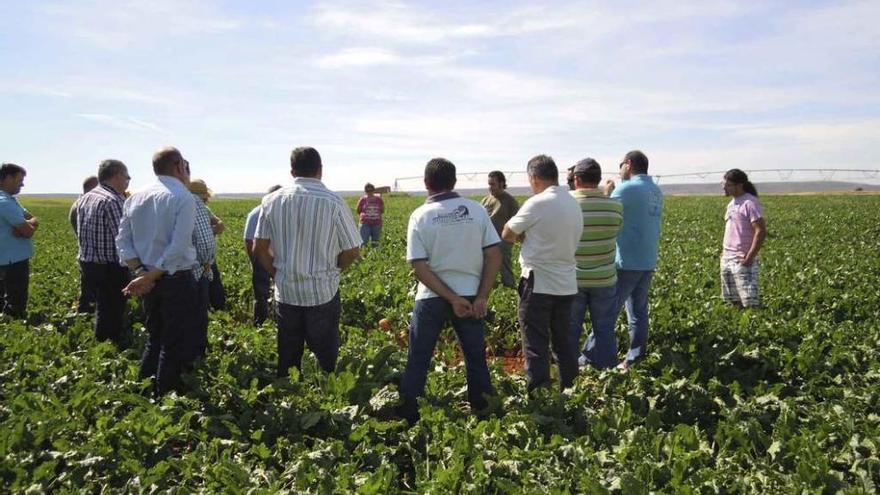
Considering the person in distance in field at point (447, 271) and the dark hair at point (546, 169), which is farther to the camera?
the dark hair at point (546, 169)

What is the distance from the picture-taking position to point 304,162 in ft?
14.9

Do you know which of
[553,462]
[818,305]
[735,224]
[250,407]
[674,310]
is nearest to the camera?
[553,462]

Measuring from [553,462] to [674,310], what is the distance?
16.8 ft

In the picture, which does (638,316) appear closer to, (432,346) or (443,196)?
(432,346)

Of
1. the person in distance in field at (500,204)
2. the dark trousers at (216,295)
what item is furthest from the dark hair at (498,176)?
the dark trousers at (216,295)

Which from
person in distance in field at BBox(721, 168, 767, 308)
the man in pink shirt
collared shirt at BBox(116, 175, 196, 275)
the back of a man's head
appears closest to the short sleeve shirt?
person in distance in field at BBox(721, 168, 767, 308)

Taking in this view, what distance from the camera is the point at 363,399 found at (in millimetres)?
4637

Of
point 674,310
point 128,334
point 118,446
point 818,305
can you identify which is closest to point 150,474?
point 118,446

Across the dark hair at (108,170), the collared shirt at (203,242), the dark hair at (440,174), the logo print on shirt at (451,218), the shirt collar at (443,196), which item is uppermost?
the dark hair at (108,170)

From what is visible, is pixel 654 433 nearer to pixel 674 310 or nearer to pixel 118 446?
pixel 118 446

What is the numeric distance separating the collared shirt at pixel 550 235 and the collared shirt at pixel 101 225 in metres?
3.69

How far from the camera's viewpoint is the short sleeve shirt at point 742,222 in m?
7.12

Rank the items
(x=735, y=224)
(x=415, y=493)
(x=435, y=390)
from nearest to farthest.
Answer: (x=415, y=493)
(x=435, y=390)
(x=735, y=224)

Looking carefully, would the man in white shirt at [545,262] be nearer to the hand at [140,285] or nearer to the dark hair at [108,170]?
the hand at [140,285]
